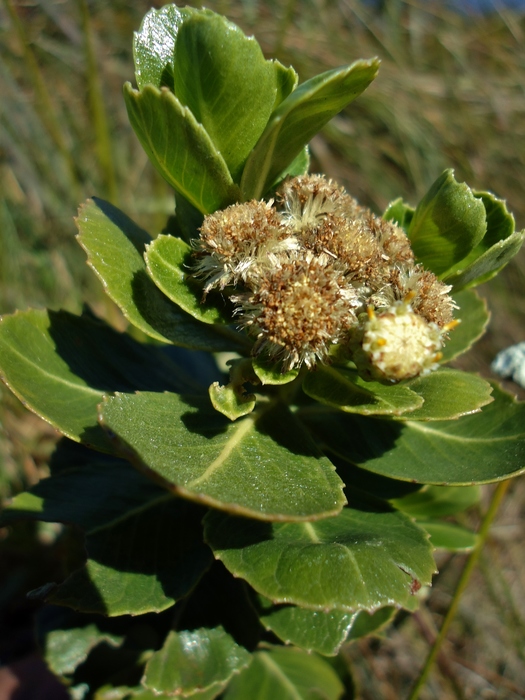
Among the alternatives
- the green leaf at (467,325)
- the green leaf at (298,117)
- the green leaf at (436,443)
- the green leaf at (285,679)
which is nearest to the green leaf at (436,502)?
the green leaf at (436,443)

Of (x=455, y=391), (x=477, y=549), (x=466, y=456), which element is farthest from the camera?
(x=477, y=549)

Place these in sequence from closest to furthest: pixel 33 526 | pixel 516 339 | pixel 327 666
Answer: pixel 327 666, pixel 33 526, pixel 516 339

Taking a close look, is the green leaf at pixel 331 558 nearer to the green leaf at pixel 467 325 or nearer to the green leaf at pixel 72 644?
the green leaf at pixel 467 325

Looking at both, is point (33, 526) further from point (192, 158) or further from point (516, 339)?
point (516, 339)

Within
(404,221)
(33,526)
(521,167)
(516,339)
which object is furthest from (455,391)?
(521,167)

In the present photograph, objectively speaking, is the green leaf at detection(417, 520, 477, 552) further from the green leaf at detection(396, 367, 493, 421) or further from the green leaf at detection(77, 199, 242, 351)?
the green leaf at detection(77, 199, 242, 351)

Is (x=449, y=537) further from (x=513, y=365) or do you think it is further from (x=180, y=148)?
(x=180, y=148)

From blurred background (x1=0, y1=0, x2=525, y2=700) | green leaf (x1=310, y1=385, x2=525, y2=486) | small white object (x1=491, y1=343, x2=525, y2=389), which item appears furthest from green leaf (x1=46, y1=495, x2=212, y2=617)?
blurred background (x1=0, y1=0, x2=525, y2=700)
